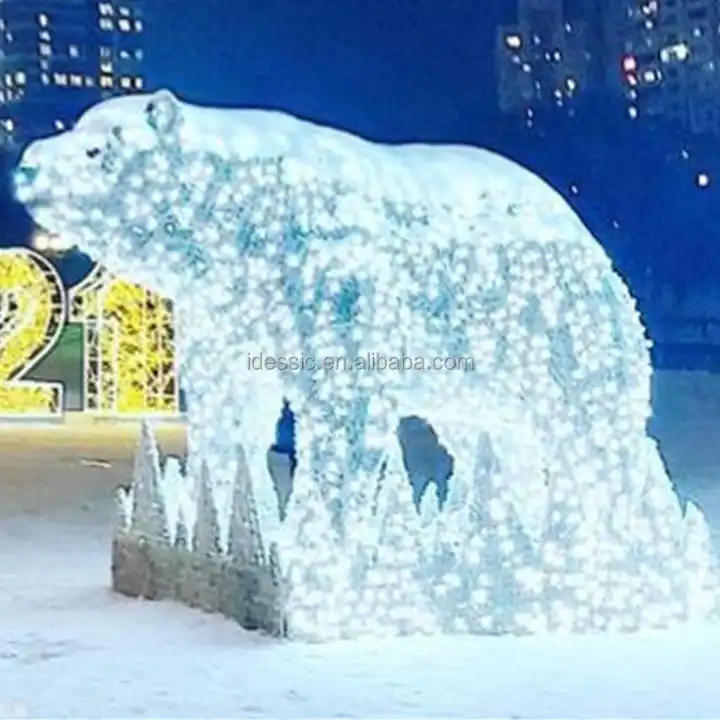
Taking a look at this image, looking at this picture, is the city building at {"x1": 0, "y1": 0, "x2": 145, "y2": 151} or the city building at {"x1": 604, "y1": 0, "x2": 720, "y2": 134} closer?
the city building at {"x1": 604, "y1": 0, "x2": 720, "y2": 134}

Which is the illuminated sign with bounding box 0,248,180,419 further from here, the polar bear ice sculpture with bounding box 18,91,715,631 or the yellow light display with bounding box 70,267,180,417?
the polar bear ice sculpture with bounding box 18,91,715,631

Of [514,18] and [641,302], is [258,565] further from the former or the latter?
[641,302]

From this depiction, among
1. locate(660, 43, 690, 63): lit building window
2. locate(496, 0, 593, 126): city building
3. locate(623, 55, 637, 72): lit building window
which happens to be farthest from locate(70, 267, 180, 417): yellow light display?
locate(660, 43, 690, 63): lit building window

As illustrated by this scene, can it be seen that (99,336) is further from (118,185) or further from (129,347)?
(118,185)

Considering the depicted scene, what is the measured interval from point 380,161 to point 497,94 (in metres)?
5.99

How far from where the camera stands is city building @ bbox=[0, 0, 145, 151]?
11.5 meters

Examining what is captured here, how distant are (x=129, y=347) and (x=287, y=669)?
8880 millimetres

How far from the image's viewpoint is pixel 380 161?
15.2 feet

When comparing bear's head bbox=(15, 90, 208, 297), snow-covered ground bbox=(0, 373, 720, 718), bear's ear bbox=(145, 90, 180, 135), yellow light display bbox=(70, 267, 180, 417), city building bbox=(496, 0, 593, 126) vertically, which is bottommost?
snow-covered ground bbox=(0, 373, 720, 718)

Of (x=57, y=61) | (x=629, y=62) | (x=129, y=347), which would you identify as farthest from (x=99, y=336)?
(x=629, y=62)

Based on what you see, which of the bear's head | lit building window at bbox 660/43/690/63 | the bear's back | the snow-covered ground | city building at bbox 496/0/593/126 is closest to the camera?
the snow-covered ground

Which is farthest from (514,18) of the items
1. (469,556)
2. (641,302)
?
(469,556)

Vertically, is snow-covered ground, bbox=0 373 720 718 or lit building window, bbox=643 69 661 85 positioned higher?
lit building window, bbox=643 69 661 85

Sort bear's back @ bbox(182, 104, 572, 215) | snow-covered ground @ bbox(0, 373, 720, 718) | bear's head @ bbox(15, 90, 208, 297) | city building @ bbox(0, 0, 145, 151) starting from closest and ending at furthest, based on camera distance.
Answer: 1. snow-covered ground @ bbox(0, 373, 720, 718)
2. bear's head @ bbox(15, 90, 208, 297)
3. bear's back @ bbox(182, 104, 572, 215)
4. city building @ bbox(0, 0, 145, 151)
